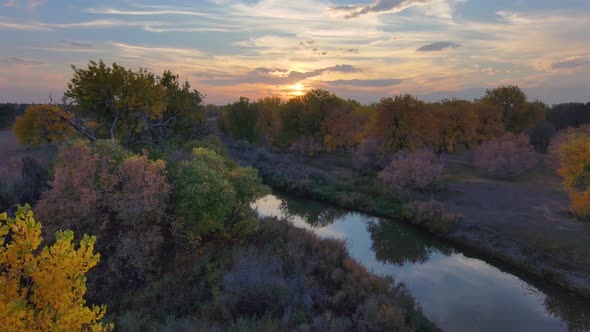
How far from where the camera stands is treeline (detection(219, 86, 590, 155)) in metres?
47.6

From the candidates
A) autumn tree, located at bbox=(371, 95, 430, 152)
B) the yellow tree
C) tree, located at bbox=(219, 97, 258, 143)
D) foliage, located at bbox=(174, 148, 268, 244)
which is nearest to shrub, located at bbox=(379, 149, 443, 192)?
autumn tree, located at bbox=(371, 95, 430, 152)

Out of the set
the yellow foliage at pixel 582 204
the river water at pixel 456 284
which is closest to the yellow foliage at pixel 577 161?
the yellow foliage at pixel 582 204

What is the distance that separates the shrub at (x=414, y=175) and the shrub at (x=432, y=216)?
4.86 m

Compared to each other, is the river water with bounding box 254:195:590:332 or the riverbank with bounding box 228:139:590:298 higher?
the riverbank with bounding box 228:139:590:298

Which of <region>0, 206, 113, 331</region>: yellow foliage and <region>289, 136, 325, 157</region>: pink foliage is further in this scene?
<region>289, 136, 325, 157</region>: pink foliage

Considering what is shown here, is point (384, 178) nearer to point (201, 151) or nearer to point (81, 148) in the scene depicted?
point (201, 151)

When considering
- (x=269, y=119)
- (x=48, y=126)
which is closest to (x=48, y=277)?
(x=48, y=126)

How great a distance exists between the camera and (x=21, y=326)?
17.1 ft

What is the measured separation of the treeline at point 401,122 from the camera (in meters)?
47.6

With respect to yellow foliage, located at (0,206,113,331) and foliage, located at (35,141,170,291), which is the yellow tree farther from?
yellow foliage, located at (0,206,113,331)

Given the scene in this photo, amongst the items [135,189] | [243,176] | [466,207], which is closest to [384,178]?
[466,207]

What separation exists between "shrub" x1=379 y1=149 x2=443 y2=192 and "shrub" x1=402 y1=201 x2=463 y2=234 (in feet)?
15.9

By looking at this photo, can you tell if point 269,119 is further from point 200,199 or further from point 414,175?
point 200,199

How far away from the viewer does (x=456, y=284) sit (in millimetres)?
21250
